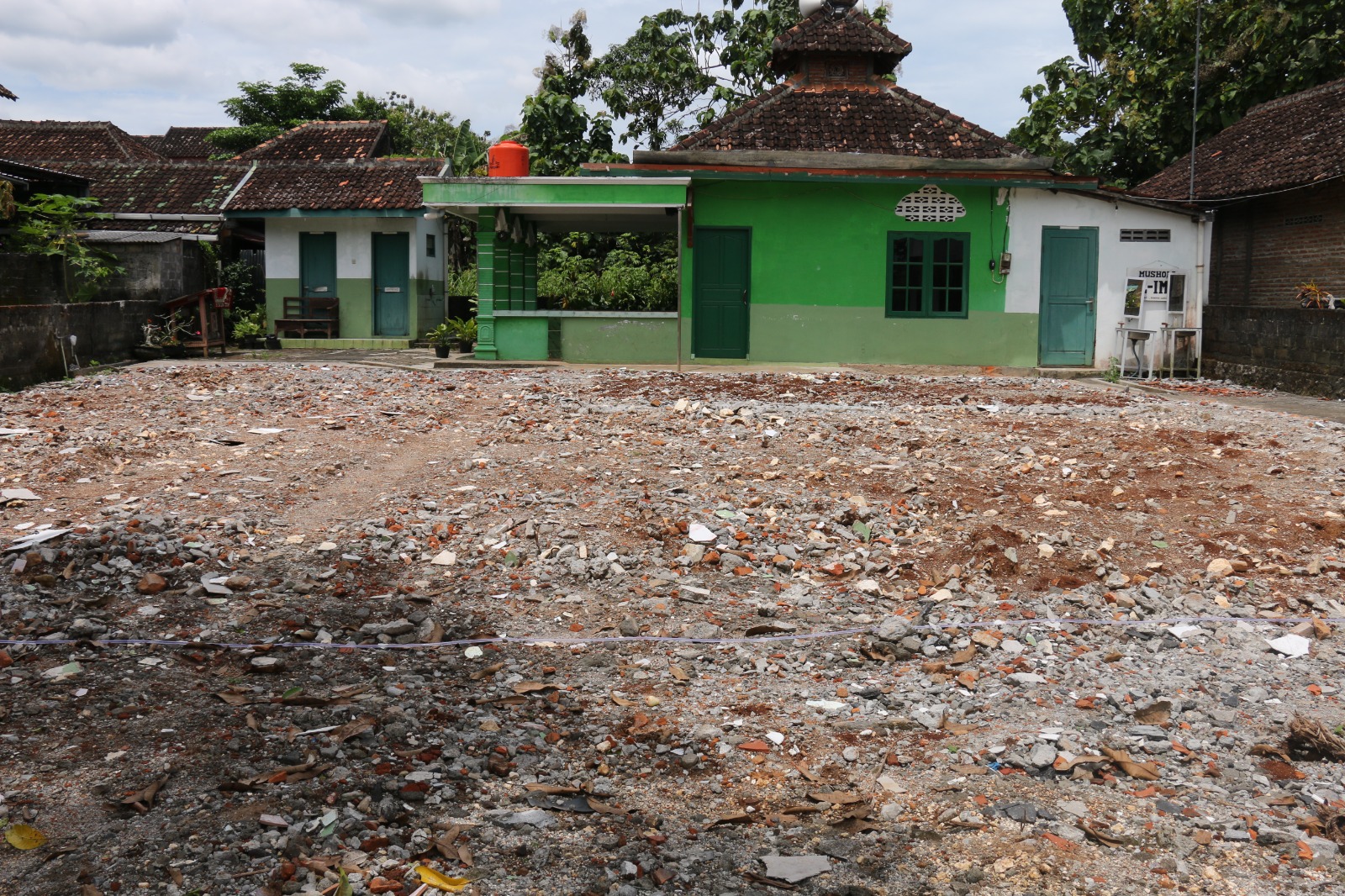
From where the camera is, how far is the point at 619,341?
16156 millimetres

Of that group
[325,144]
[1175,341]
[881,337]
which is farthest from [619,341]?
[325,144]

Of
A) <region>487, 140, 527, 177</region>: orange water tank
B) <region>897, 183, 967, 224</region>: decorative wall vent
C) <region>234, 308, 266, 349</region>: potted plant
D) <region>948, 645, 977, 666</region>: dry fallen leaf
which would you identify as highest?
<region>487, 140, 527, 177</region>: orange water tank

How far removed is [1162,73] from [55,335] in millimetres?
21232

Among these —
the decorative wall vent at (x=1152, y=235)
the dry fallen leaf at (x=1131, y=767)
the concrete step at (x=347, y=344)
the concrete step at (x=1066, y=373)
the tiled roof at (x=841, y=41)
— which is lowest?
the dry fallen leaf at (x=1131, y=767)

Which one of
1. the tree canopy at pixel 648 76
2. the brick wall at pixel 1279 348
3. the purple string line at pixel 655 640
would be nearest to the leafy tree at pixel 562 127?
the tree canopy at pixel 648 76

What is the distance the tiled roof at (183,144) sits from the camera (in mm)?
34906

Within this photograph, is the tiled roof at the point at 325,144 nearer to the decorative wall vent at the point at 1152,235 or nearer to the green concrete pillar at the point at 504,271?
the green concrete pillar at the point at 504,271

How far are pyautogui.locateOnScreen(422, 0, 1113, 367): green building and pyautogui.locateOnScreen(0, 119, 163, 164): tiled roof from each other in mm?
13784

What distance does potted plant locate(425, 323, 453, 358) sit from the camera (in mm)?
16828

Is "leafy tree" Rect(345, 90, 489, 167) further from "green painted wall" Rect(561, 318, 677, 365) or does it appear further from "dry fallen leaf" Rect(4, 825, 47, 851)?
"dry fallen leaf" Rect(4, 825, 47, 851)

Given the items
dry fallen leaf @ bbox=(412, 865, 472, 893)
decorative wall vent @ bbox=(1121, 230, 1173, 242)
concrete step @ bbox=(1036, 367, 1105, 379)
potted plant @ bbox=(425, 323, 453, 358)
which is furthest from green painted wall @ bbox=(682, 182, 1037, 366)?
dry fallen leaf @ bbox=(412, 865, 472, 893)

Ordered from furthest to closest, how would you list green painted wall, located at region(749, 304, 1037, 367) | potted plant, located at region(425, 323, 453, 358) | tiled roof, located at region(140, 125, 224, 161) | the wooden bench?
tiled roof, located at region(140, 125, 224, 161)
the wooden bench
potted plant, located at region(425, 323, 453, 358)
green painted wall, located at region(749, 304, 1037, 367)

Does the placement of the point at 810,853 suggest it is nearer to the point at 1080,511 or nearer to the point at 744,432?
the point at 1080,511

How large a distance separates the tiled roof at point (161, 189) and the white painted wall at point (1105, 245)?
1466 cm
